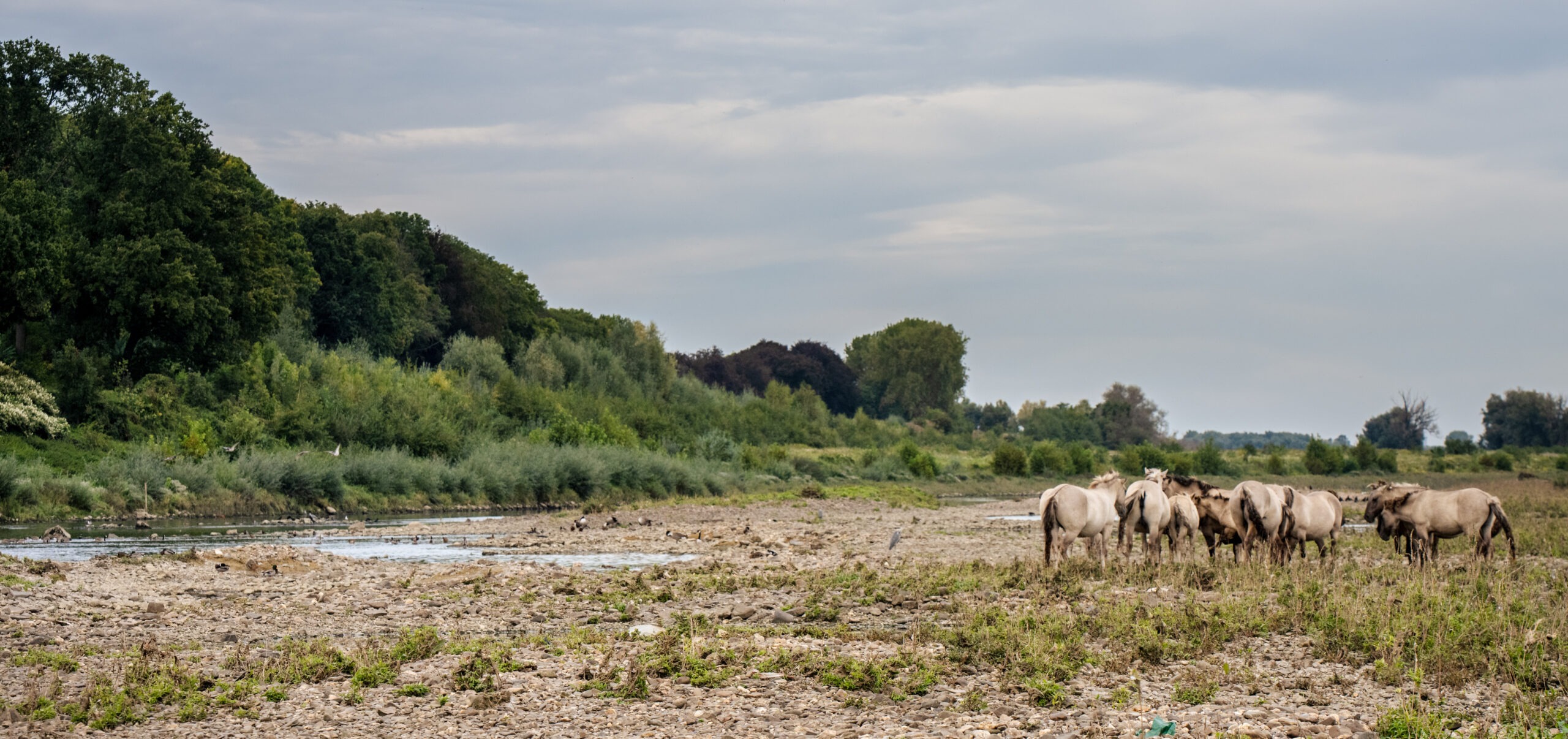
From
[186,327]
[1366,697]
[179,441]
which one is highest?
[186,327]

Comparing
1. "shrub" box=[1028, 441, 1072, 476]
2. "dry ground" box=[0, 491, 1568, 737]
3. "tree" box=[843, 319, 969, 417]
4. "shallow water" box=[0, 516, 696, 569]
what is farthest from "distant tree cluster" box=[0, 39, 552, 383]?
"tree" box=[843, 319, 969, 417]

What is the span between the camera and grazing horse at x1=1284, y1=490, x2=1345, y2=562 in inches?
790

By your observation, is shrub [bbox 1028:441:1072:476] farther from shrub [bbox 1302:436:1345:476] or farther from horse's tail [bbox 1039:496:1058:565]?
horse's tail [bbox 1039:496:1058:565]

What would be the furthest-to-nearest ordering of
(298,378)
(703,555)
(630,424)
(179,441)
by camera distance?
(630,424), (298,378), (179,441), (703,555)

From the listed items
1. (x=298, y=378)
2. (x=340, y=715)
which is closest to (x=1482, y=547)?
(x=340, y=715)

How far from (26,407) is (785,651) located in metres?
33.4

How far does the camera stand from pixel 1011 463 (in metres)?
75.7

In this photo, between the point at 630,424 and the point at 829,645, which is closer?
the point at 829,645

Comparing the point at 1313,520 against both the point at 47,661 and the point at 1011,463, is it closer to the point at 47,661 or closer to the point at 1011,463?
the point at 47,661

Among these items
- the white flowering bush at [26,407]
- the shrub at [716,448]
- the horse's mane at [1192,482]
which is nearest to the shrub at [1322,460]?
the shrub at [716,448]

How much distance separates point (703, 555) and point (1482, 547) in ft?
42.9

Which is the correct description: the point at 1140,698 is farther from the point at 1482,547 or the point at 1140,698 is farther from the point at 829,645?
the point at 1482,547

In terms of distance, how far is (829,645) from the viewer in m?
12.0

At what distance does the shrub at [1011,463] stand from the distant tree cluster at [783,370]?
1388 inches
